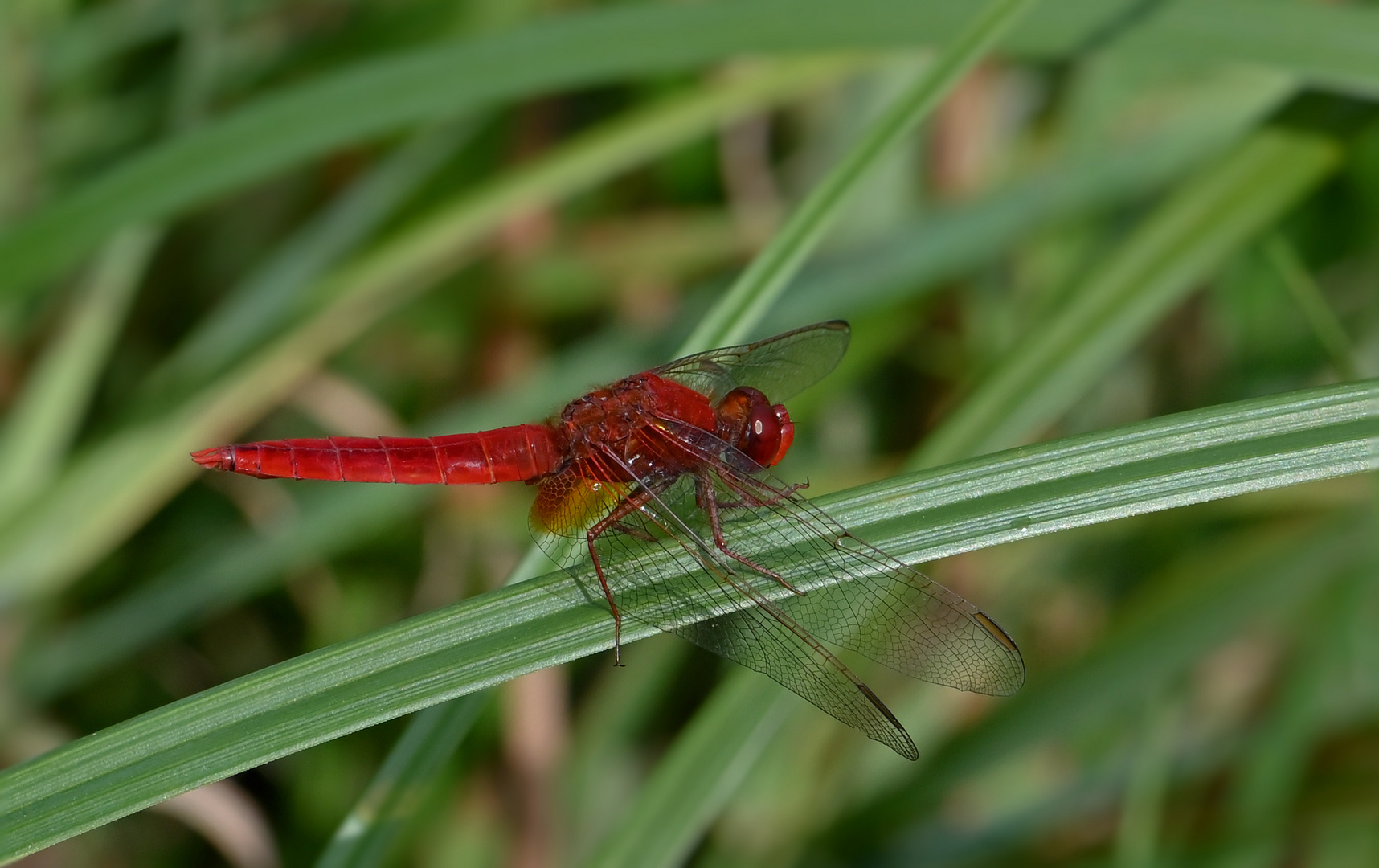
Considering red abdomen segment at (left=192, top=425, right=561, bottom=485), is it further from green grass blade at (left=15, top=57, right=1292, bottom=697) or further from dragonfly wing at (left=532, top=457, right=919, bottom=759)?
dragonfly wing at (left=532, top=457, right=919, bottom=759)

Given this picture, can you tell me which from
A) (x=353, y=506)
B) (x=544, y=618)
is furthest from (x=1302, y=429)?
(x=353, y=506)

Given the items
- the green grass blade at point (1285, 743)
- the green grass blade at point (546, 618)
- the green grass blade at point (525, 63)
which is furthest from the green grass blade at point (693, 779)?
the green grass blade at point (1285, 743)

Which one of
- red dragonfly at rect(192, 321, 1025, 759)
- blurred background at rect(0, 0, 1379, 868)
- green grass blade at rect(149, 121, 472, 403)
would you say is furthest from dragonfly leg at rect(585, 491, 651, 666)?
green grass blade at rect(149, 121, 472, 403)

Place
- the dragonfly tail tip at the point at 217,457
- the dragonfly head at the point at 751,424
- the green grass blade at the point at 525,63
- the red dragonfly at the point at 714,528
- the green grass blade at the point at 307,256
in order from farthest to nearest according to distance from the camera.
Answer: the green grass blade at the point at 307,256
the dragonfly head at the point at 751,424
the green grass blade at the point at 525,63
the dragonfly tail tip at the point at 217,457
the red dragonfly at the point at 714,528

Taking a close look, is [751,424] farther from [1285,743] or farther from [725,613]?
[1285,743]

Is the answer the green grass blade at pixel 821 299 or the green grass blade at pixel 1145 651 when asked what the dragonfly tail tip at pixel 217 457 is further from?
the green grass blade at pixel 1145 651

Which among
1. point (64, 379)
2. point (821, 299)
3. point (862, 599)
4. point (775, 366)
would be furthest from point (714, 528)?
point (64, 379)
